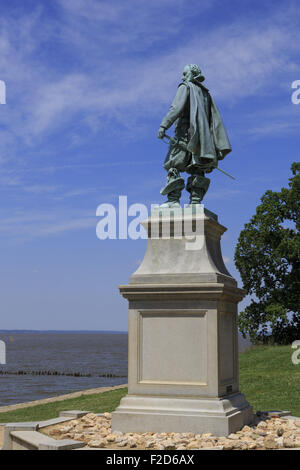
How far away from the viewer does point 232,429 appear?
8.59 meters

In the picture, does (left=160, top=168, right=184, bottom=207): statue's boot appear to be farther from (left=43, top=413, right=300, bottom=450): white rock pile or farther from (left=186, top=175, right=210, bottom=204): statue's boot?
(left=43, top=413, right=300, bottom=450): white rock pile

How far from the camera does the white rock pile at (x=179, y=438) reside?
7883 mm

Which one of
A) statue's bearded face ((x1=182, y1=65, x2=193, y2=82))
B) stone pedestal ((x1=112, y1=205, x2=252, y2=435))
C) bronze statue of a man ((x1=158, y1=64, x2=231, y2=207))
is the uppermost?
statue's bearded face ((x1=182, y1=65, x2=193, y2=82))

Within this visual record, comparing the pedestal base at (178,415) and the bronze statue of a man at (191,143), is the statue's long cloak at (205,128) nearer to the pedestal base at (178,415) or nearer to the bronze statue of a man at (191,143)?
the bronze statue of a man at (191,143)

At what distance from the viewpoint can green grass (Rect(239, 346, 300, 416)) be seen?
48.7ft

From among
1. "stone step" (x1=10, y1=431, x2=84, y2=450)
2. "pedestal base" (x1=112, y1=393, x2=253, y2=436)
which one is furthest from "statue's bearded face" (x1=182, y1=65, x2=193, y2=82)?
"stone step" (x1=10, y1=431, x2=84, y2=450)

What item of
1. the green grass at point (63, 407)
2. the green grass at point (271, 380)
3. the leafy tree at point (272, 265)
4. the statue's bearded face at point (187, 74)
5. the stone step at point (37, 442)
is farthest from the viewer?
the leafy tree at point (272, 265)

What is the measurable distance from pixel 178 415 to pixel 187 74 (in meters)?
5.93

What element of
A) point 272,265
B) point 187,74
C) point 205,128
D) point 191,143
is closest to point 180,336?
point 191,143

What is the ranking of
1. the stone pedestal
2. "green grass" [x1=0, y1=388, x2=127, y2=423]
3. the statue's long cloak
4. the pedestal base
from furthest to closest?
"green grass" [x1=0, y1=388, x2=127, y2=423] < the statue's long cloak < the stone pedestal < the pedestal base

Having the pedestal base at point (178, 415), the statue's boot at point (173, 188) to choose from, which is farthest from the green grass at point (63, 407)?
the statue's boot at point (173, 188)

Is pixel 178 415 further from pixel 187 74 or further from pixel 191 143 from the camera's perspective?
pixel 187 74

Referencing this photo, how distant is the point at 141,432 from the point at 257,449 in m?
1.84

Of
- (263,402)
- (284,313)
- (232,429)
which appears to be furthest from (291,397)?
(284,313)
